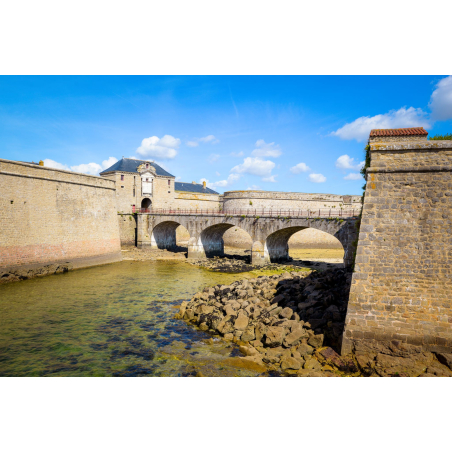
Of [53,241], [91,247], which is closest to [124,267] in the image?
[91,247]

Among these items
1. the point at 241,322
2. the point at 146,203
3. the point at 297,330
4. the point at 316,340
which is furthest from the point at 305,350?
the point at 146,203

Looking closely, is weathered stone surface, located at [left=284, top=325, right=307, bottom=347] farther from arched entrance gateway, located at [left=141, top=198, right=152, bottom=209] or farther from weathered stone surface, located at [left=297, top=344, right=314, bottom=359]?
arched entrance gateway, located at [left=141, top=198, right=152, bottom=209]

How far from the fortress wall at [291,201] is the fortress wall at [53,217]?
15792 mm

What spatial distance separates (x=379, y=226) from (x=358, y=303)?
207cm

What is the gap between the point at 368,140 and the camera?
37.4 ft

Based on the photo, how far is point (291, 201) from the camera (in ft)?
127

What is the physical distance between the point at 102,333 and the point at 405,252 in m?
10.2

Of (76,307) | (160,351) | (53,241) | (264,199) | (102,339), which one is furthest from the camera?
(264,199)

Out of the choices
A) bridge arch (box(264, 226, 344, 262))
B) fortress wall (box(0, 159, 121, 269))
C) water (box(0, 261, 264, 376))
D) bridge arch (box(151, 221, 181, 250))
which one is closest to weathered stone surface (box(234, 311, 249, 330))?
water (box(0, 261, 264, 376))

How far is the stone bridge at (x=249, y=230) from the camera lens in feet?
77.8

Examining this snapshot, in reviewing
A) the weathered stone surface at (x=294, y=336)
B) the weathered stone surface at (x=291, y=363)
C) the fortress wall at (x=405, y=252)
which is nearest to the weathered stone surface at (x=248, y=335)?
the weathered stone surface at (x=294, y=336)

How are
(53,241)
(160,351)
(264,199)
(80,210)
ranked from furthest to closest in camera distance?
(264,199), (80,210), (53,241), (160,351)

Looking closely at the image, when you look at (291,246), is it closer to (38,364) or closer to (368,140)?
(368,140)

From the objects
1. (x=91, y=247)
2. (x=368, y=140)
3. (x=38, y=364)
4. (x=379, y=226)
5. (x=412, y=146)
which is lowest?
(x=38, y=364)
